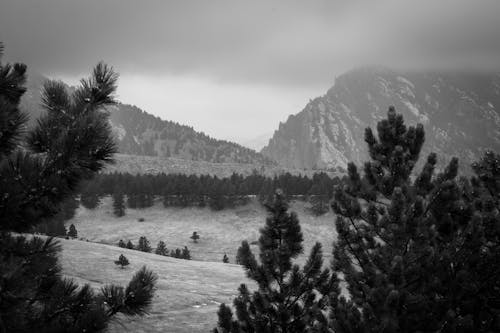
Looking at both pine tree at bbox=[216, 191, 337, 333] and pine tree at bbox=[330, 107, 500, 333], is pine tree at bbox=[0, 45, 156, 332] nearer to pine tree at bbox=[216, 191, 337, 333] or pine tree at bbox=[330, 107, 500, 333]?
pine tree at bbox=[216, 191, 337, 333]

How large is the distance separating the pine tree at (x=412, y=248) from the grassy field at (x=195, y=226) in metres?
51.3

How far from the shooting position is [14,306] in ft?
15.3

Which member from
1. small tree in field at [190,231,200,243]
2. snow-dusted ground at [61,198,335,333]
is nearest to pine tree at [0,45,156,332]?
snow-dusted ground at [61,198,335,333]

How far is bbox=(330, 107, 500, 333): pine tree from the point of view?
30.7 ft

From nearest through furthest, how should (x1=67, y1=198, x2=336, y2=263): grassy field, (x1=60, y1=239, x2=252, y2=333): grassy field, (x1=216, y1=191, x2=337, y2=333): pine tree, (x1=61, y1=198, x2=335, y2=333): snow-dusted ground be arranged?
(x1=216, y1=191, x2=337, y2=333): pine tree
(x1=60, y1=239, x2=252, y2=333): grassy field
(x1=61, y1=198, x2=335, y2=333): snow-dusted ground
(x1=67, y1=198, x2=336, y2=263): grassy field

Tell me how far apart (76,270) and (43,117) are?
14.4 metres

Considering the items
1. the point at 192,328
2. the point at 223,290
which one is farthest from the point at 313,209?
the point at 192,328

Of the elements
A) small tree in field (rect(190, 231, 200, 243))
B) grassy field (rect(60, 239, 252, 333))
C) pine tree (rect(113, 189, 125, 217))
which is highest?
grassy field (rect(60, 239, 252, 333))

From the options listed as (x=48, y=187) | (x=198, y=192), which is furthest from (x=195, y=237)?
(x=48, y=187)

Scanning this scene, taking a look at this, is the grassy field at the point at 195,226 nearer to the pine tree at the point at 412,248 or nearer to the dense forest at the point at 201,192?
the dense forest at the point at 201,192

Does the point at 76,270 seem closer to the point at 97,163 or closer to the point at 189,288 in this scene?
the point at 189,288

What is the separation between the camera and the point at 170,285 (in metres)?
19.1

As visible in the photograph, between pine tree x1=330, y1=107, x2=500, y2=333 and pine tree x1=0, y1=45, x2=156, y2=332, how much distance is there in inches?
197

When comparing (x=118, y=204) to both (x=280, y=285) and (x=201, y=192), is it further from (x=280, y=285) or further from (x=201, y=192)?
(x=280, y=285)
